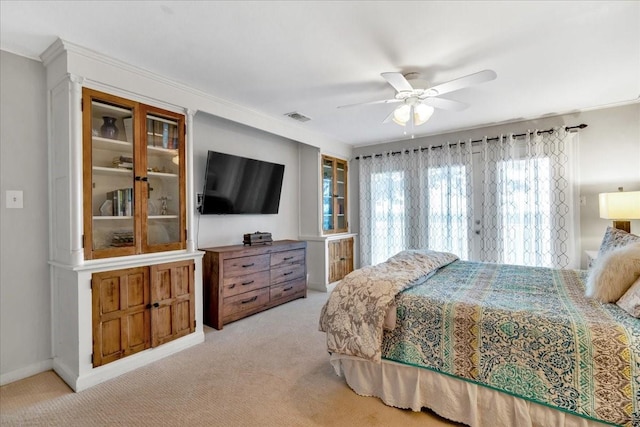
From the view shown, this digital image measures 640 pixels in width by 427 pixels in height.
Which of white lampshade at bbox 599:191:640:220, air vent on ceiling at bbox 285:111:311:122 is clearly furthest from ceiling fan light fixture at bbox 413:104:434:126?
white lampshade at bbox 599:191:640:220

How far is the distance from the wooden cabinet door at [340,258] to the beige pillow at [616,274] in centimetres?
336

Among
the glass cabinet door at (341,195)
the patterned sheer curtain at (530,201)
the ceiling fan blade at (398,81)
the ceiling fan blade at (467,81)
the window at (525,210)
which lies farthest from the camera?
the glass cabinet door at (341,195)

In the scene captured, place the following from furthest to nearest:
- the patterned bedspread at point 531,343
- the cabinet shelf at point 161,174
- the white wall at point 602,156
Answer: the white wall at point 602,156 → the cabinet shelf at point 161,174 → the patterned bedspread at point 531,343

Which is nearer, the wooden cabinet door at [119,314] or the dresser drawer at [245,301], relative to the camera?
the wooden cabinet door at [119,314]

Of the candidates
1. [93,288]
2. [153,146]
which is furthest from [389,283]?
[153,146]

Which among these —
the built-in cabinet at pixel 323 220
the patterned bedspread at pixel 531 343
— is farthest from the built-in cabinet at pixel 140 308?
the built-in cabinet at pixel 323 220

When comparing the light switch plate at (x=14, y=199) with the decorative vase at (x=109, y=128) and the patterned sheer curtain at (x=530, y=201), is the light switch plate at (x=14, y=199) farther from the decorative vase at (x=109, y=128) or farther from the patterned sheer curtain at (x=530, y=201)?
the patterned sheer curtain at (x=530, y=201)

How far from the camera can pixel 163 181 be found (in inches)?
112

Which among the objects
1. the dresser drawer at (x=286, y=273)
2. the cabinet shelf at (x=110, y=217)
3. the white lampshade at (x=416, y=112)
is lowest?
the dresser drawer at (x=286, y=273)

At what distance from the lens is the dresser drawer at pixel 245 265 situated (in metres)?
3.37

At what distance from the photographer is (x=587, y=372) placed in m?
1.46

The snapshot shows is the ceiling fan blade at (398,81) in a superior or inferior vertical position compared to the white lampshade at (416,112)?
superior

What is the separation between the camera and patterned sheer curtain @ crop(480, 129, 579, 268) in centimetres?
373

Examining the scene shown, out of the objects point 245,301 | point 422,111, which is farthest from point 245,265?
point 422,111
